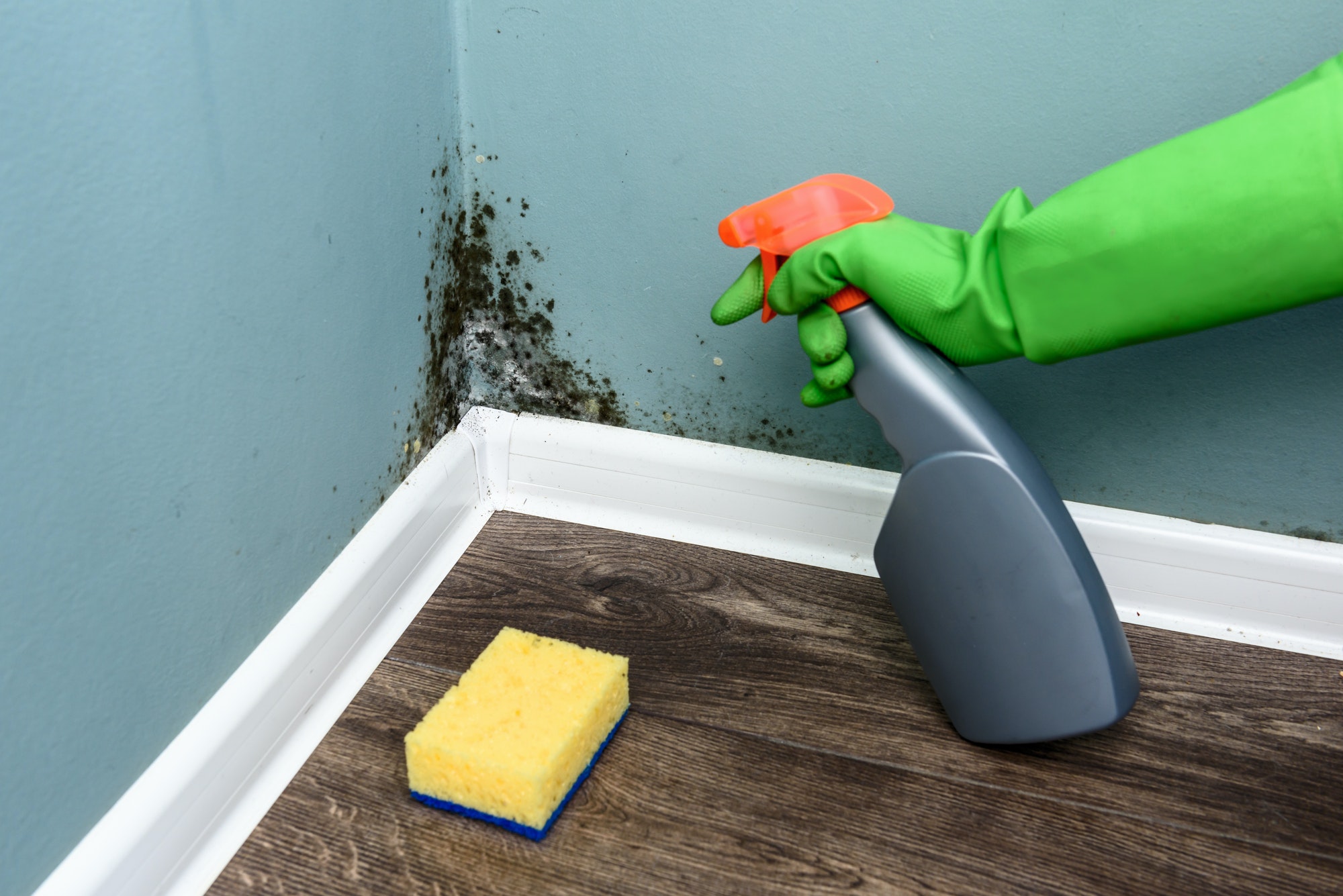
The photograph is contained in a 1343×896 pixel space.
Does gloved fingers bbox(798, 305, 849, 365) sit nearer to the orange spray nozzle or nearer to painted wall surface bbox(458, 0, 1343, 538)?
the orange spray nozzle

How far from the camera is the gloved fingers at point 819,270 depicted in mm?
739

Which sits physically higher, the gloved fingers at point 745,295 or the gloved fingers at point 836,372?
the gloved fingers at point 745,295

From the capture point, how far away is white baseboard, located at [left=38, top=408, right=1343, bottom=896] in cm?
68

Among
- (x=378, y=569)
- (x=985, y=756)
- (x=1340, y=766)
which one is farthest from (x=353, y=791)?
(x=1340, y=766)

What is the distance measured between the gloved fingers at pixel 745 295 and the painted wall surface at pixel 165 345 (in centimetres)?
31

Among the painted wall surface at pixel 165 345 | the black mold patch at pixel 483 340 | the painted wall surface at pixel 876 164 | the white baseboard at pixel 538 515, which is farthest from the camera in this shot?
the black mold patch at pixel 483 340

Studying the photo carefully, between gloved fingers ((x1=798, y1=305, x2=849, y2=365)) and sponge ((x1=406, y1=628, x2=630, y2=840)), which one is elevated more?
gloved fingers ((x1=798, y1=305, x2=849, y2=365))

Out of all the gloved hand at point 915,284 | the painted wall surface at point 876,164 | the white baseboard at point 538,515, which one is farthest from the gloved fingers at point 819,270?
the white baseboard at point 538,515

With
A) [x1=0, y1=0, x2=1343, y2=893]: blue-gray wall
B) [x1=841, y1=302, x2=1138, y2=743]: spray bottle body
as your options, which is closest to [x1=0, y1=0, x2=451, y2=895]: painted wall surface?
[x1=0, y1=0, x2=1343, y2=893]: blue-gray wall

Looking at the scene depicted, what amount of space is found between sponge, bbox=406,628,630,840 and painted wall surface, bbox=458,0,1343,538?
0.34 metres

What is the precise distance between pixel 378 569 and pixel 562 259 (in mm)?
353

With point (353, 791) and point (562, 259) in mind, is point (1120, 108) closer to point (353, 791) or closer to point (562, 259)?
point (562, 259)

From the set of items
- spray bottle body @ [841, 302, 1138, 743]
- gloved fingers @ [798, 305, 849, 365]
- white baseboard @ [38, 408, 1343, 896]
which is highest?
gloved fingers @ [798, 305, 849, 365]

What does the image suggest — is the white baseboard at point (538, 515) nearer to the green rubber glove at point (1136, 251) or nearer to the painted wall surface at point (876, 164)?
the painted wall surface at point (876, 164)
